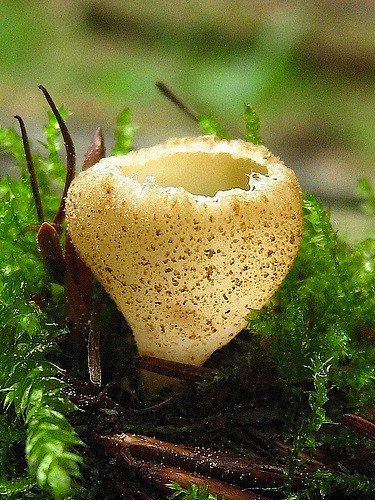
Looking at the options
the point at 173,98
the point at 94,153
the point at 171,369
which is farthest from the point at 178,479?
the point at 173,98

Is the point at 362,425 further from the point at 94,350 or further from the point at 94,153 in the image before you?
the point at 94,153

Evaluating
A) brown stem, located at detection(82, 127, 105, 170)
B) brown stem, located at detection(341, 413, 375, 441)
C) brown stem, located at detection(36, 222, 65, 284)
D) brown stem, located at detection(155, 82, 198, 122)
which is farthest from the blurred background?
brown stem, located at detection(341, 413, 375, 441)

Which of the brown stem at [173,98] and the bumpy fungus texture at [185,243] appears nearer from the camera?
the bumpy fungus texture at [185,243]

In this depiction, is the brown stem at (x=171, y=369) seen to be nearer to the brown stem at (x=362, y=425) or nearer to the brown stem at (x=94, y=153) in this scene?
the brown stem at (x=362, y=425)

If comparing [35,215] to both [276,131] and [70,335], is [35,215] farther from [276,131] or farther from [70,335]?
[276,131]

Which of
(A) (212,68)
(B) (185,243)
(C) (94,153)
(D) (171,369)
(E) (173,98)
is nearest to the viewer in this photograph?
(B) (185,243)

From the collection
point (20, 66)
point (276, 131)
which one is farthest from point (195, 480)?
point (20, 66)

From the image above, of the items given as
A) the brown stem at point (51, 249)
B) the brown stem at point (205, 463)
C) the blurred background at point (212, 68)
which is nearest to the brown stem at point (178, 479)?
the brown stem at point (205, 463)
